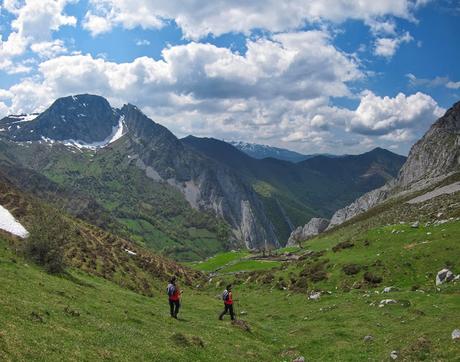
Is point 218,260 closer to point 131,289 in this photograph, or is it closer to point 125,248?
point 125,248

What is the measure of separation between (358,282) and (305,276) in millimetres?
11885

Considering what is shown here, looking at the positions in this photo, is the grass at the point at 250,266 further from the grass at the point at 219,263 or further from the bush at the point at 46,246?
the bush at the point at 46,246

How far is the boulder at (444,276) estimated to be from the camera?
1858 inches

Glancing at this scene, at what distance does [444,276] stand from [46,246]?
4344cm

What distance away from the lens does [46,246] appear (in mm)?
47719

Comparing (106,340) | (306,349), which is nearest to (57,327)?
(106,340)

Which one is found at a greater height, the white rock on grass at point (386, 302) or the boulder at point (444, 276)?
the boulder at point (444, 276)

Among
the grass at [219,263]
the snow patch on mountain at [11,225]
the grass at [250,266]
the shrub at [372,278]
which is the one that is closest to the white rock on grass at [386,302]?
the shrub at [372,278]

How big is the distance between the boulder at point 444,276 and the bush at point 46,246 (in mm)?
41397

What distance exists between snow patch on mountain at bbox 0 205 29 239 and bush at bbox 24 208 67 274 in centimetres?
1364

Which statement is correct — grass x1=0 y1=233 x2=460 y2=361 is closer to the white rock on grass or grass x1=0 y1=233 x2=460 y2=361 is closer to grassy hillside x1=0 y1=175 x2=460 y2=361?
grassy hillside x1=0 y1=175 x2=460 y2=361

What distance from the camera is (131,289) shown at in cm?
6225

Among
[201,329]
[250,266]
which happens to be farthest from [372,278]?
[250,266]

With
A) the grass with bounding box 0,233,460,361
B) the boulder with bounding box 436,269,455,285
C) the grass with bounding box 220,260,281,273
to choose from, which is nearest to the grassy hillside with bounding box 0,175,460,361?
the grass with bounding box 0,233,460,361
